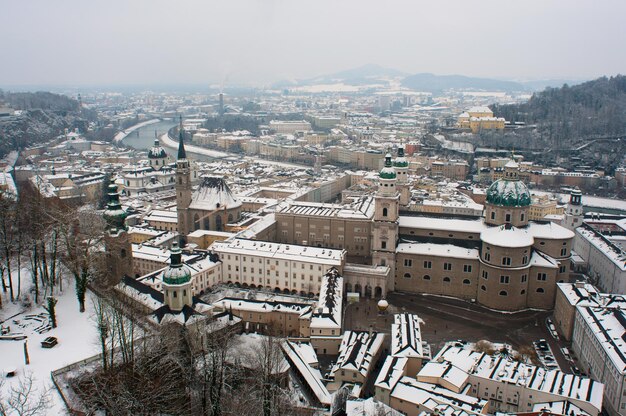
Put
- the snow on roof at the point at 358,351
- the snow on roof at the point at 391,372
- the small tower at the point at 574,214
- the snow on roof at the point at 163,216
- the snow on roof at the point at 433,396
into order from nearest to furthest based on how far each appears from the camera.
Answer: the snow on roof at the point at 433,396 → the snow on roof at the point at 391,372 → the snow on roof at the point at 358,351 → the small tower at the point at 574,214 → the snow on roof at the point at 163,216

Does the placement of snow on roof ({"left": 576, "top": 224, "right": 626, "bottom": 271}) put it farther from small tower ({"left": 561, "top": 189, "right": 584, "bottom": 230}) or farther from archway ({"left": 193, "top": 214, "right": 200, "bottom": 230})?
archway ({"left": 193, "top": 214, "right": 200, "bottom": 230})

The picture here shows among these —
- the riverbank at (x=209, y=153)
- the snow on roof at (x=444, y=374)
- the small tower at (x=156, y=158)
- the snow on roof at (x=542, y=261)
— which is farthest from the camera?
the riverbank at (x=209, y=153)

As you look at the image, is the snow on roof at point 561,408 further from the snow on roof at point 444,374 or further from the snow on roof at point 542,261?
the snow on roof at point 542,261

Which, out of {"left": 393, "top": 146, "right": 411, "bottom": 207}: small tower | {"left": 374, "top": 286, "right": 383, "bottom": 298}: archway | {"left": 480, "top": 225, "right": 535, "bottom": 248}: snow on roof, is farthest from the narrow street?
{"left": 393, "top": 146, "right": 411, "bottom": 207}: small tower

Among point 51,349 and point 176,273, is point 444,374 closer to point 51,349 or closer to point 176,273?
point 176,273

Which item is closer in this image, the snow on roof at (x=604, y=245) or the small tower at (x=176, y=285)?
the small tower at (x=176, y=285)

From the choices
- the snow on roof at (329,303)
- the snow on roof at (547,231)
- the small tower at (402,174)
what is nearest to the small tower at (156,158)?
the small tower at (402,174)

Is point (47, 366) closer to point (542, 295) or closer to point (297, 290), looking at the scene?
point (297, 290)

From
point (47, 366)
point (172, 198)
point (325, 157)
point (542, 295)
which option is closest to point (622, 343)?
point (542, 295)
